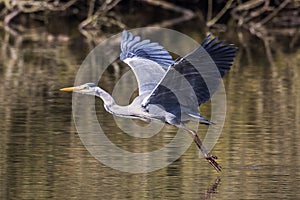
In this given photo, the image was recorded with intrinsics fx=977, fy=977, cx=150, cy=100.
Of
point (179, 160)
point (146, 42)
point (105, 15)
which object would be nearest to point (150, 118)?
point (179, 160)

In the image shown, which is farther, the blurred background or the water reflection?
the blurred background

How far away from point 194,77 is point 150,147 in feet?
5.59

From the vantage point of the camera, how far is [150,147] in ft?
33.2

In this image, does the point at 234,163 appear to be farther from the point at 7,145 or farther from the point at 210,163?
the point at 7,145

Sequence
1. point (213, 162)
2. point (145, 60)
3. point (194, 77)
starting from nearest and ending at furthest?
point (194, 77) → point (213, 162) → point (145, 60)

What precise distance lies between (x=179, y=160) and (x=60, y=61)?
9.10 metres

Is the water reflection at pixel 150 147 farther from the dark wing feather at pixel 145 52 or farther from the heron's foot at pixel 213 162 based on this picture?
the dark wing feather at pixel 145 52

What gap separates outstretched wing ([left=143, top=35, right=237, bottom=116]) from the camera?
329 inches

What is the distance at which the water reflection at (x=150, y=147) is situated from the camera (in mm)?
8109

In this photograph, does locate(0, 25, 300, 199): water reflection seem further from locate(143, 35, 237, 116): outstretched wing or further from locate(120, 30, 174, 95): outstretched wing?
locate(120, 30, 174, 95): outstretched wing

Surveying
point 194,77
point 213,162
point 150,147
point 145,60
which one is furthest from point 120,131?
point 194,77

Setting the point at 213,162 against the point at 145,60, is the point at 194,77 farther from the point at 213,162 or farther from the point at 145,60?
the point at 145,60

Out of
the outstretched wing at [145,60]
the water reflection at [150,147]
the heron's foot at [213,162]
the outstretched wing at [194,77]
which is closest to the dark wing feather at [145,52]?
the outstretched wing at [145,60]

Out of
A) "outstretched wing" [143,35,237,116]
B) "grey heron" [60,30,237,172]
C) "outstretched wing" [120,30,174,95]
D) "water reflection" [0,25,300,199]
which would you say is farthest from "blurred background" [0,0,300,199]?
"outstretched wing" [120,30,174,95]
